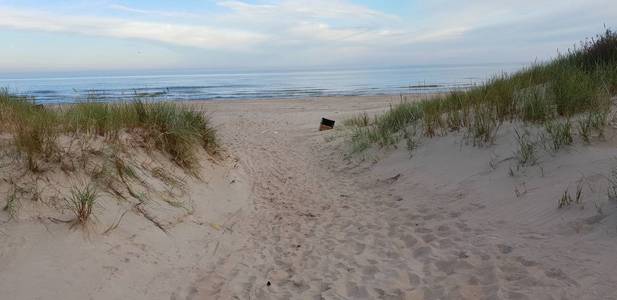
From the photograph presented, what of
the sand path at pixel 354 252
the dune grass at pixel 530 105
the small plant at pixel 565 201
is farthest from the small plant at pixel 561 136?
the sand path at pixel 354 252

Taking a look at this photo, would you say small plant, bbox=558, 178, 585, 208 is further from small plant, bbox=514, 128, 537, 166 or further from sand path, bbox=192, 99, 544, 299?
small plant, bbox=514, 128, 537, 166

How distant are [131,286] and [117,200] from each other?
45.0 inches

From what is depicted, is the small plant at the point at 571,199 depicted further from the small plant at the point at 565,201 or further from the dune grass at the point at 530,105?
the dune grass at the point at 530,105

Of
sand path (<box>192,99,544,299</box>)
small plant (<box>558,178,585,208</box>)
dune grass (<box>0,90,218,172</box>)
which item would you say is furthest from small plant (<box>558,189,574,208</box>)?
dune grass (<box>0,90,218,172</box>)

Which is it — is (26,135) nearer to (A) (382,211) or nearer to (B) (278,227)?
(B) (278,227)

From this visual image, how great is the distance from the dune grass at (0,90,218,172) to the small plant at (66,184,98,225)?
529mm

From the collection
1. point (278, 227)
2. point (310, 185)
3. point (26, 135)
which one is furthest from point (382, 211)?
point (26, 135)

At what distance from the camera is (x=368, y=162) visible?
8.24 m

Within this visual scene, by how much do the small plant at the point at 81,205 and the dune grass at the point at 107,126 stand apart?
0.53 m

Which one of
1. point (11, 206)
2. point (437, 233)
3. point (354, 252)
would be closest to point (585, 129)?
point (437, 233)

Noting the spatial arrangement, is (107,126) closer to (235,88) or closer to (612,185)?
(612,185)

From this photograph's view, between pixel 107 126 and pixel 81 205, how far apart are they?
178 centimetres

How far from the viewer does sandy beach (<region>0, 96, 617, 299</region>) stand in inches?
132

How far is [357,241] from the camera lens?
4.63 metres
